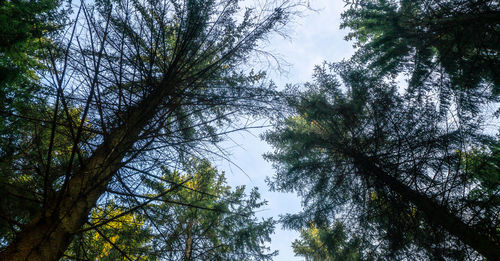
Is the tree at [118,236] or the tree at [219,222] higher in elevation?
the tree at [219,222]

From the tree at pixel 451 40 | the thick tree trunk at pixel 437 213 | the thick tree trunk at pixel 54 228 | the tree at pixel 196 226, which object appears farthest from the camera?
the tree at pixel 196 226

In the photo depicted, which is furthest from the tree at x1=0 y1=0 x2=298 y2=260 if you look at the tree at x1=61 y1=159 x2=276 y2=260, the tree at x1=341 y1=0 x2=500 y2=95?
the tree at x1=341 y1=0 x2=500 y2=95

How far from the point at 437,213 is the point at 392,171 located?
38.6 inches

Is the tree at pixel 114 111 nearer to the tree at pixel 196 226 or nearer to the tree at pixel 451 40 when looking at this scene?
the tree at pixel 196 226

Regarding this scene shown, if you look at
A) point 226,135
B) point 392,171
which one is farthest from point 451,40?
point 226,135

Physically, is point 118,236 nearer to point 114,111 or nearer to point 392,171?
point 114,111

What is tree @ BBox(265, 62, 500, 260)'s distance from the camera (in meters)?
2.58

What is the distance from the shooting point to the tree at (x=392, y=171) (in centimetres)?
258

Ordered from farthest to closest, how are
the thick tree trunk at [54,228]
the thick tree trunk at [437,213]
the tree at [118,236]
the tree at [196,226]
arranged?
1. the tree at [196,226]
2. the thick tree trunk at [437,213]
3. the tree at [118,236]
4. the thick tree trunk at [54,228]

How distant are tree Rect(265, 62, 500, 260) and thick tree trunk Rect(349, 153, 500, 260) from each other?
1 centimetres

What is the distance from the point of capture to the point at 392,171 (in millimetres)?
3613

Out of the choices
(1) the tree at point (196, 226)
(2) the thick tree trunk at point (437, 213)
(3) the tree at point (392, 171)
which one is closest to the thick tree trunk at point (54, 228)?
(1) the tree at point (196, 226)

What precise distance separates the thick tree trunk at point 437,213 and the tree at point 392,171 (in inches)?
0.4

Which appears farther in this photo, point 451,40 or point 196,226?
point 196,226
